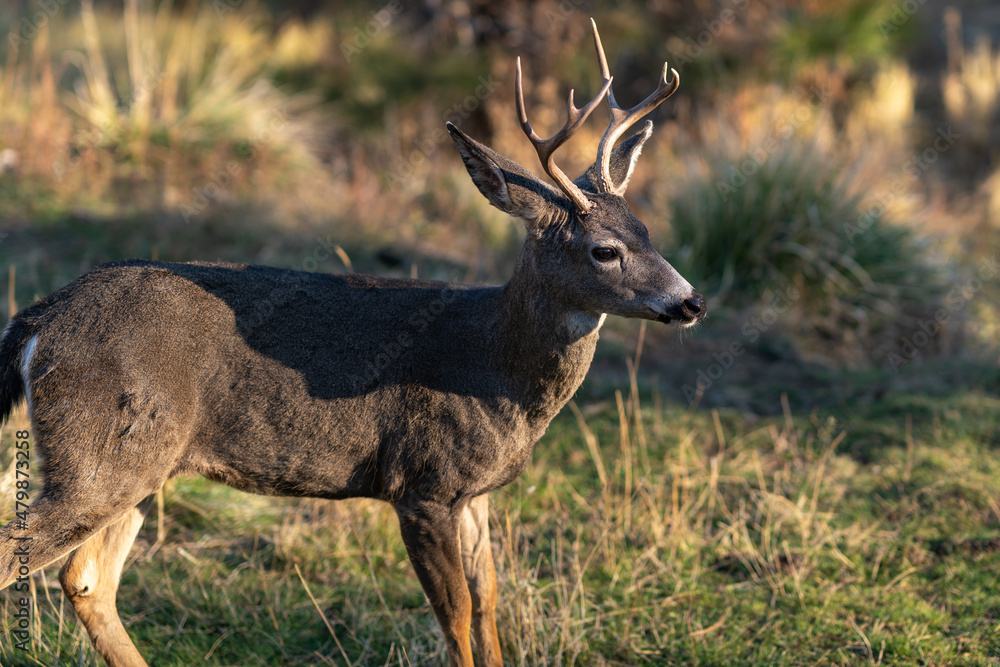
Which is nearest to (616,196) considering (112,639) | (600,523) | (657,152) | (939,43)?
(600,523)

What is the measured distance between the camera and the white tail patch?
3.54m

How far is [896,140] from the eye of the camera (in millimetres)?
A: 13234

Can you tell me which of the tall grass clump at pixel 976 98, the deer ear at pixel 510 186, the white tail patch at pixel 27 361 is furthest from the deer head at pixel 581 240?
the tall grass clump at pixel 976 98

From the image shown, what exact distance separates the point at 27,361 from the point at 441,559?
1.86 meters

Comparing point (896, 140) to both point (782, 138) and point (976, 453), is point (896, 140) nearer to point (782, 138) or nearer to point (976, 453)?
point (782, 138)

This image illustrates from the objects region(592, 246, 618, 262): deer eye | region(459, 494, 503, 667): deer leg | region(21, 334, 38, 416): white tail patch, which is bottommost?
region(459, 494, 503, 667): deer leg

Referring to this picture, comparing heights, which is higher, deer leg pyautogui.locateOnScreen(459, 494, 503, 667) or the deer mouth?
the deer mouth

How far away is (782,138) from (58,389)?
7779mm

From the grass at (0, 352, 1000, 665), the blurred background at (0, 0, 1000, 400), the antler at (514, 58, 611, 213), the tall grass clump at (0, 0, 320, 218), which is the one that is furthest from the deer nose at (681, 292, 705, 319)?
the tall grass clump at (0, 0, 320, 218)

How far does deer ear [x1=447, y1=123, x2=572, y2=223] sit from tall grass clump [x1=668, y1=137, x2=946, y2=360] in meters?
5.03

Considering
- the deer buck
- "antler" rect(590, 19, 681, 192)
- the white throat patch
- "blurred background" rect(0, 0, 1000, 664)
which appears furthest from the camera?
"blurred background" rect(0, 0, 1000, 664)

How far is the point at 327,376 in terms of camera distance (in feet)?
12.6

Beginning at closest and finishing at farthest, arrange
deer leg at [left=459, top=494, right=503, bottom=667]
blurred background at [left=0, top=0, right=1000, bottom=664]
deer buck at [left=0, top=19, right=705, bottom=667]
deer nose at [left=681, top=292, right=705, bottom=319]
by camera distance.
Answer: deer buck at [left=0, top=19, right=705, bottom=667] < deer nose at [left=681, top=292, right=705, bottom=319] < deer leg at [left=459, top=494, right=503, bottom=667] < blurred background at [left=0, top=0, right=1000, bottom=664]

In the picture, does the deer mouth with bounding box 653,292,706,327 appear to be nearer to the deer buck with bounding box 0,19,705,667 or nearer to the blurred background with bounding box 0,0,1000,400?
the deer buck with bounding box 0,19,705,667
